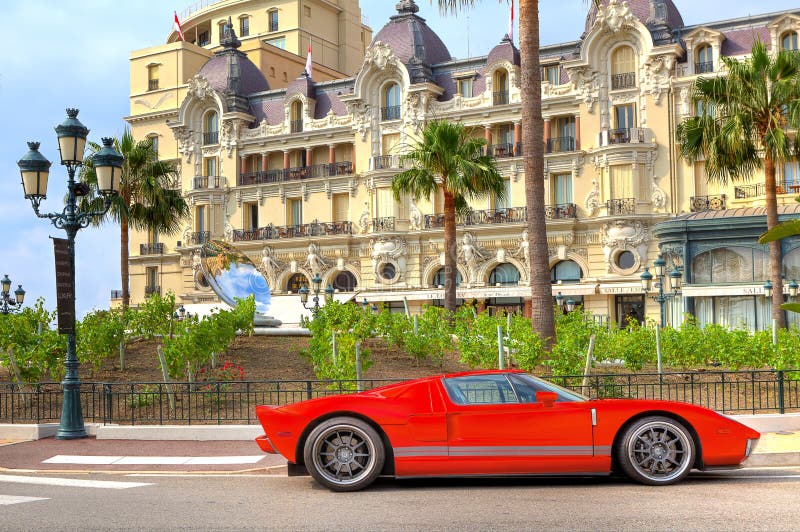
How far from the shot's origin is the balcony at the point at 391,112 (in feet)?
166

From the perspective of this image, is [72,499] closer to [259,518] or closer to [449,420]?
[259,518]

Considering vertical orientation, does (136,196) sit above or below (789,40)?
below

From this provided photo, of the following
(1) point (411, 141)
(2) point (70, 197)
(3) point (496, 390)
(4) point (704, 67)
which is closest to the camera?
(3) point (496, 390)

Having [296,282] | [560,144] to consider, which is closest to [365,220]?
[296,282]

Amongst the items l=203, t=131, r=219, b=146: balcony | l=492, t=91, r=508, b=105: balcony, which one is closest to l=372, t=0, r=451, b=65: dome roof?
l=492, t=91, r=508, b=105: balcony

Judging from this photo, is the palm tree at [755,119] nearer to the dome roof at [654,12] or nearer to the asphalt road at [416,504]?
the dome roof at [654,12]

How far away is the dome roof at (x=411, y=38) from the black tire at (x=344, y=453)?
42779 millimetres

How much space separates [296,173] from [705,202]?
22715 mm

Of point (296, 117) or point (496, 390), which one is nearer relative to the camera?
point (496, 390)

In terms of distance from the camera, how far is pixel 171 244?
5875 cm

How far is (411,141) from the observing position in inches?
1957

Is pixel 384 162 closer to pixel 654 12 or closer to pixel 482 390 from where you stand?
pixel 654 12

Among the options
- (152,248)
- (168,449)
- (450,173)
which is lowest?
(168,449)

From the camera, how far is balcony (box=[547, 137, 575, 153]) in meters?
46.6
